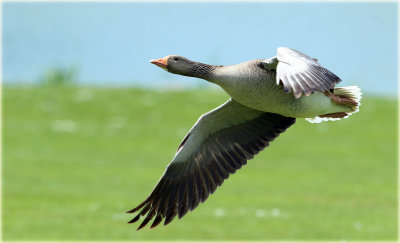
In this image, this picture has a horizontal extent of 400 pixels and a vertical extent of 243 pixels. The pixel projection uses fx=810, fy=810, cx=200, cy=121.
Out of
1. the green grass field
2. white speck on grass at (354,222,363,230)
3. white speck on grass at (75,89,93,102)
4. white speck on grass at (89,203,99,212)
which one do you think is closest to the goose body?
the green grass field

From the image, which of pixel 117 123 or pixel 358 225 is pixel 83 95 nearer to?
pixel 117 123

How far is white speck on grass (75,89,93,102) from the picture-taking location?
3347 centimetres

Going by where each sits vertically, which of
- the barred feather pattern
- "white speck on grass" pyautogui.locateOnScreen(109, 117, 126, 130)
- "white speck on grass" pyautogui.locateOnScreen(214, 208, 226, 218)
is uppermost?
"white speck on grass" pyautogui.locateOnScreen(109, 117, 126, 130)

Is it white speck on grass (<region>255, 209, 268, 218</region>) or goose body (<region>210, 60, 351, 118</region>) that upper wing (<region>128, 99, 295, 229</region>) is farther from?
white speck on grass (<region>255, 209, 268, 218</region>)

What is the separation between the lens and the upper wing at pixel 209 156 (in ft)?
28.3

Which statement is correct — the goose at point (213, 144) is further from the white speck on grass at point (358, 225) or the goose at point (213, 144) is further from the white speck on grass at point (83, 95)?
the white speck on grass at point (83, 95)

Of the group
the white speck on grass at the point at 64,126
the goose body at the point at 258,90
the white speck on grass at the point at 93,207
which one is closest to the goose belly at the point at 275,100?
the goose body at the point at 258,90

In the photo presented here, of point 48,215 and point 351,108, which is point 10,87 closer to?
point 48,215

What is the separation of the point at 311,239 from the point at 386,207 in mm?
4439

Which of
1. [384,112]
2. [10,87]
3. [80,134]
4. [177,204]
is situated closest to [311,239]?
[177,204]

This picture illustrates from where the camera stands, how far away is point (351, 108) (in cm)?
770

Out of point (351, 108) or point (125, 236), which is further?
point (125, 236)

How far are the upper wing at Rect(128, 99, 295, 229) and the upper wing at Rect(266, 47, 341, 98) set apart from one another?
1.86 m

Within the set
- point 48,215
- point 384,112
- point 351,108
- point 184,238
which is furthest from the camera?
point 384,112
